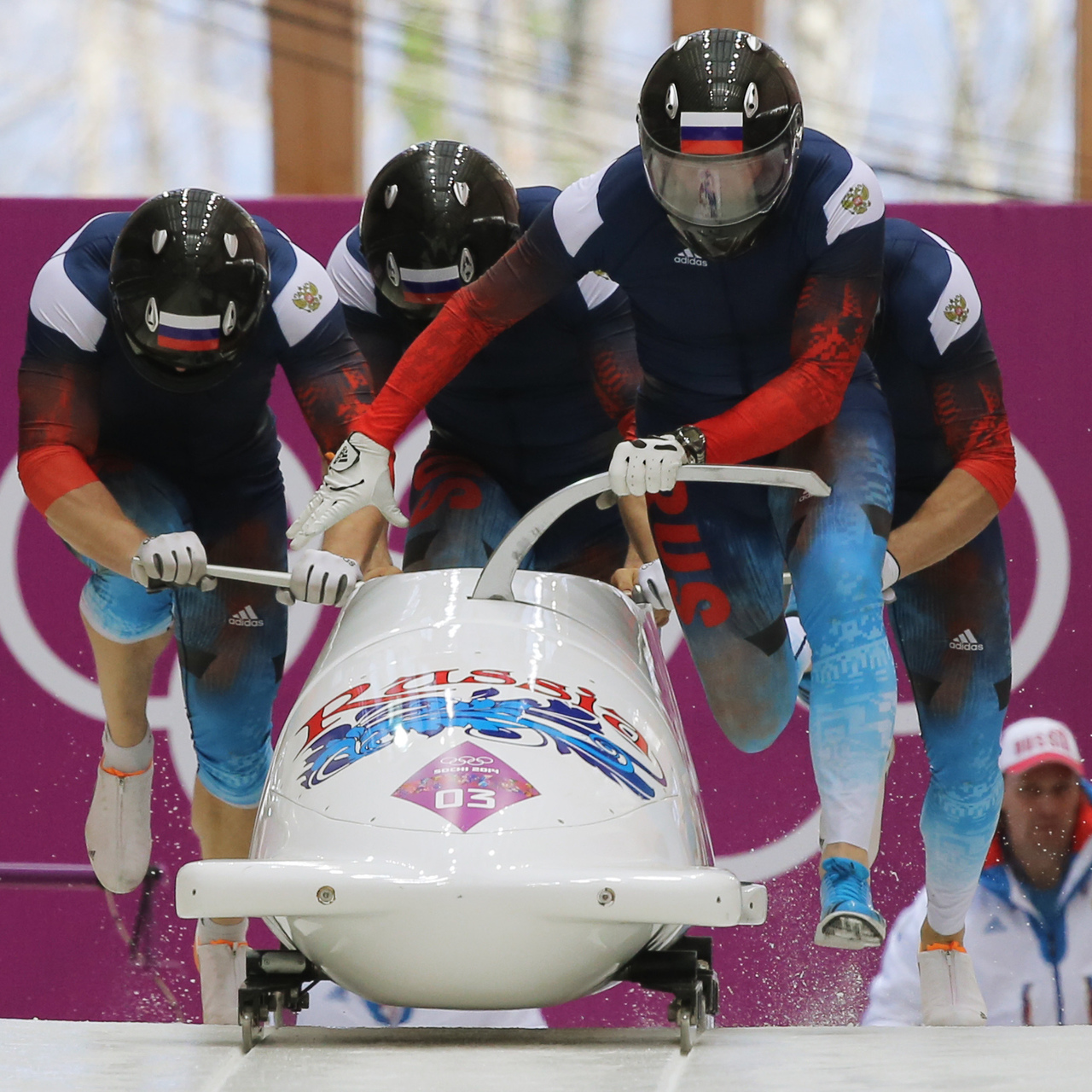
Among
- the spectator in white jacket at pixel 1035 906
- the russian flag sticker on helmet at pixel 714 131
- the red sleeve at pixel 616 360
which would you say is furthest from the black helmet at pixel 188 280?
the spectator in white jacket at pixel 1035 906

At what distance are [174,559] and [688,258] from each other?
0.98 metres

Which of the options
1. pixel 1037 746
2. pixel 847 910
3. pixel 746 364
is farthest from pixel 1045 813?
pixel 847 910

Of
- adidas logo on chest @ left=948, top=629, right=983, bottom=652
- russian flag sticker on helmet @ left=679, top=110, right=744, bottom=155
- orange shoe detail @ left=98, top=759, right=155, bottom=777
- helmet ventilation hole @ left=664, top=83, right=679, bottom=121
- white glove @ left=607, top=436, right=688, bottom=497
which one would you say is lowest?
orange shoe detail @ left=98, top=759, right=155, bottom=777

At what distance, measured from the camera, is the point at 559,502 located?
256cm

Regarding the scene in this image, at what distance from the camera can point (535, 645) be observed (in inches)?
96.0

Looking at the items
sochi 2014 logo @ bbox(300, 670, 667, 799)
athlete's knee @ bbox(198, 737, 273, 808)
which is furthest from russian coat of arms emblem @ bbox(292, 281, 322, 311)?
sochi 2014 logo @ bbox(300, 670, 667, 799)

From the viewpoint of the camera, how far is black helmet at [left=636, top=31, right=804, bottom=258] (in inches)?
102

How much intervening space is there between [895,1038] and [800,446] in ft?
3.33

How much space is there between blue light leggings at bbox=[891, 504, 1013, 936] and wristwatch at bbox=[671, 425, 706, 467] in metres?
0.84

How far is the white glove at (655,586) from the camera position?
3.00 metres

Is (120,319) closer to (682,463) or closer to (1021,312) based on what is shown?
(682,463)

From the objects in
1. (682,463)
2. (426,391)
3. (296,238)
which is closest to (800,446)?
(682,463)

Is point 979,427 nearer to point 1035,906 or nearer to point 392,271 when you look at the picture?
point 392,271

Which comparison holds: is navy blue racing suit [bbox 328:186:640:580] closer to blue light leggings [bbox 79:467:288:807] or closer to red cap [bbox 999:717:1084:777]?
blue light leggings [bbox 79:467:288:807]
